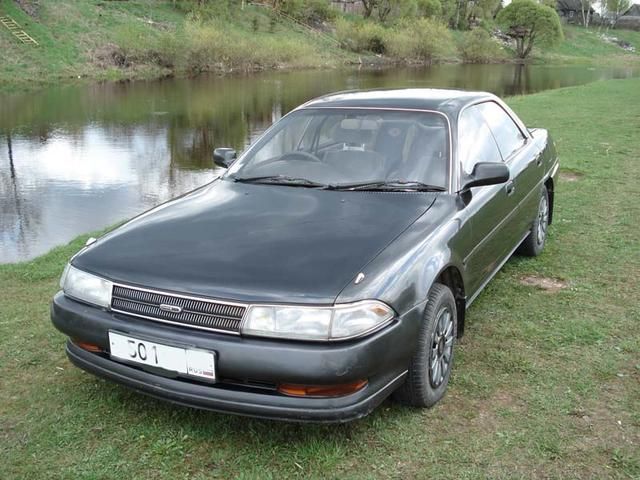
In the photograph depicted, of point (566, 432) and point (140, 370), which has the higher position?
point (140, 370)

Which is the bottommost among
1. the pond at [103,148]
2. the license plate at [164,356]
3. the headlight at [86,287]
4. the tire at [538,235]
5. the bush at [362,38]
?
the pond at [103,148]

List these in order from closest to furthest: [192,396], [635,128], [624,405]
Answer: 1. [192,396]
2. [624,405]
3. [635,128]

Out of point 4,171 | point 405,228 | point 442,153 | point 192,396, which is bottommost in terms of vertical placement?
point 4,171

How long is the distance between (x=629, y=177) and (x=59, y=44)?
35.2 m

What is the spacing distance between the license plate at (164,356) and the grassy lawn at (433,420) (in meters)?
0.40

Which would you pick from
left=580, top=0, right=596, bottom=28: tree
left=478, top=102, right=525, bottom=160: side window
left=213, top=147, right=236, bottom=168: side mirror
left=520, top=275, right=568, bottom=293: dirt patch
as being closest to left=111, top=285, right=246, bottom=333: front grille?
left=213, top=147, right=236, bottom=168: side mirror

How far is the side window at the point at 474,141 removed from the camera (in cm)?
408

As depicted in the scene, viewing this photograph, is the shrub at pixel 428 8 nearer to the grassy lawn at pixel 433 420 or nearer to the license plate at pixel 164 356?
the grassy lawn at pixel 433 420

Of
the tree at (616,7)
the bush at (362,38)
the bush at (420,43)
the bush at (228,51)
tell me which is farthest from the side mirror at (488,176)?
the tree at (616,7)

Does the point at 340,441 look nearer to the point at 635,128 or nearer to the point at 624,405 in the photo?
the point at 624,405

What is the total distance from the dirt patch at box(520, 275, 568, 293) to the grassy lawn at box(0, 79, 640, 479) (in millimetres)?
85

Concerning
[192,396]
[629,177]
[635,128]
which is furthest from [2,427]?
[635,128]

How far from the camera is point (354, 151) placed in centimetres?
404

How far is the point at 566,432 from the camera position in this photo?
2998 millimetres
